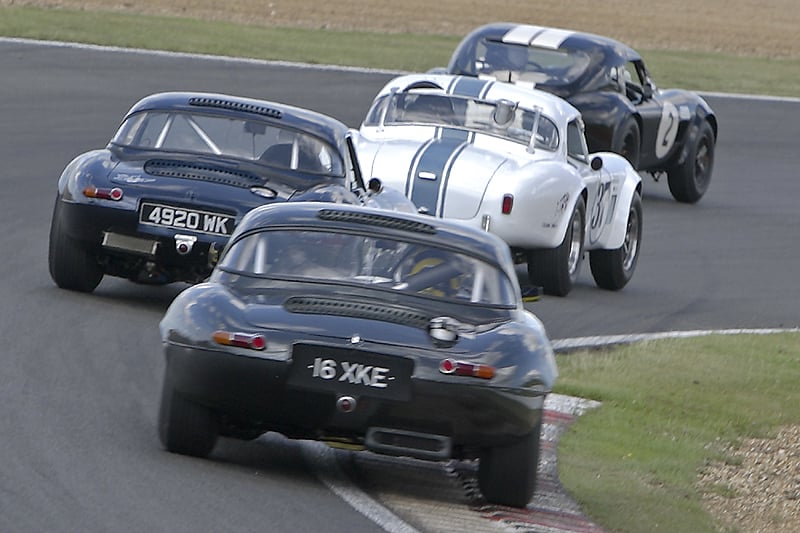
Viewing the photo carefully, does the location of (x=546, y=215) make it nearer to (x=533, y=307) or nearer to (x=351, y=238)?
(x=533, y=307)

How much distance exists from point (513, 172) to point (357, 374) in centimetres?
659

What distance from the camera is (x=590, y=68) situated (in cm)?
1859

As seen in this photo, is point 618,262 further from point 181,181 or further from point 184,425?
point 184,425

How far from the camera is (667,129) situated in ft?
64.4

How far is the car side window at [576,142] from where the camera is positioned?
1412cm

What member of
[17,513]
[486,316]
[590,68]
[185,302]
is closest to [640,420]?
[486,316]

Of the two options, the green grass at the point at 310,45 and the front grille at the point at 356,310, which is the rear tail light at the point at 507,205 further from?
the green grass at the point at 310,45

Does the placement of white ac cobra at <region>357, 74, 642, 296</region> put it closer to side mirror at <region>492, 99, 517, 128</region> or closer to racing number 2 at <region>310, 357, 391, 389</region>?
side mirror at <region>492, 99, 517, 128</region>

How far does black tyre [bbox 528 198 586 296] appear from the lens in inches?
520

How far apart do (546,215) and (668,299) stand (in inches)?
79.7

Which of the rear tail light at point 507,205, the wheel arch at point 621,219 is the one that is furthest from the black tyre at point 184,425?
the wheel arch at point 621,219

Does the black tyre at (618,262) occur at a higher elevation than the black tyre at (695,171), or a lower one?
higher

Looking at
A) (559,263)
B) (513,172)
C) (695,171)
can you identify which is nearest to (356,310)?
(513,172)

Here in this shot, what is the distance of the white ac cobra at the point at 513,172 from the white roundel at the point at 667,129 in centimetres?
444
